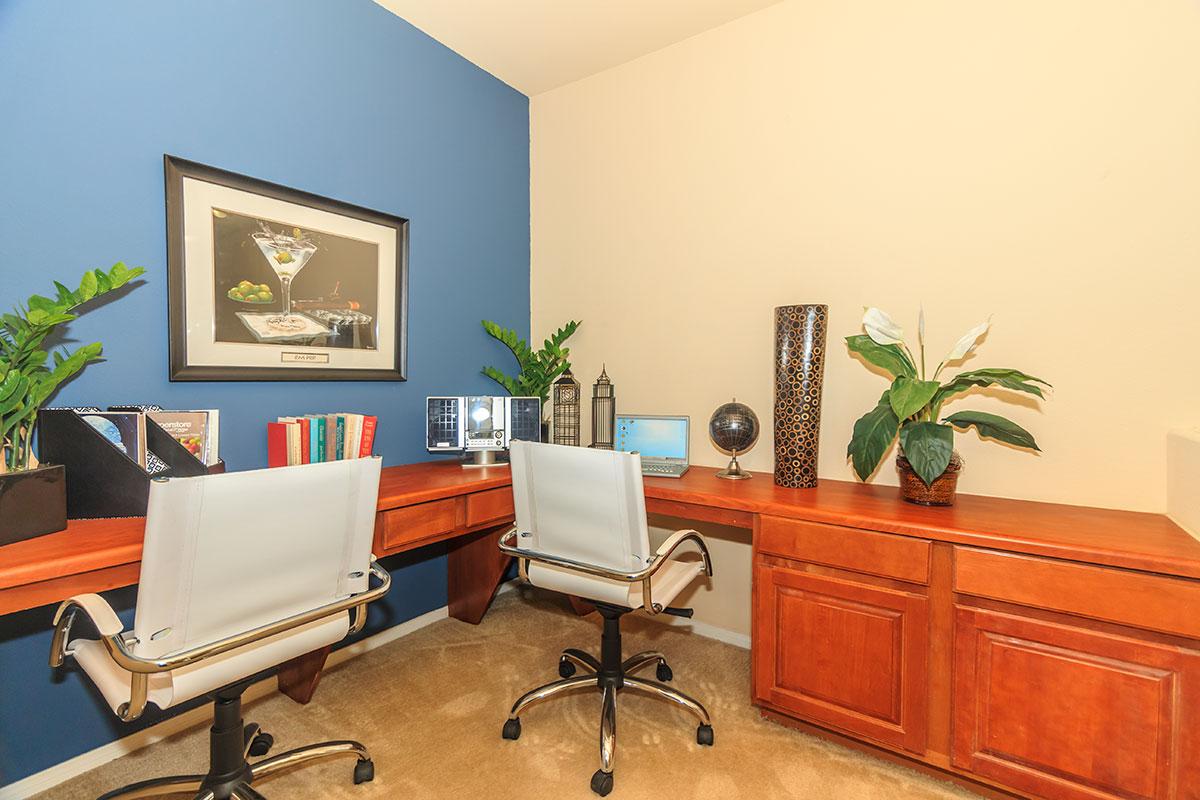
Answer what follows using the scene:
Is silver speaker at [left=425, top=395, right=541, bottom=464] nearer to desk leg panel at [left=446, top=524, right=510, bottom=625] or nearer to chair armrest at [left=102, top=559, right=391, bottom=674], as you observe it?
desk leg panel at [left=446, top=524, right=510, bottom=625]

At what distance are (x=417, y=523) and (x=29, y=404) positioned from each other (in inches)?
43.9

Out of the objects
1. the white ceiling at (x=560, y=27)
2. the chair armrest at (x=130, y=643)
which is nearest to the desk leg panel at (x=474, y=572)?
the chair armrest at (x=130, y=643)

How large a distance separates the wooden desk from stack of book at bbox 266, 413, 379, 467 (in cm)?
22

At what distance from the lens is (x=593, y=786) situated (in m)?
1.70

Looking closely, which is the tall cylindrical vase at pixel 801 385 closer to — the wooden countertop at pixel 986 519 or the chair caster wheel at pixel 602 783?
the wooden countertop at pixel 986 519

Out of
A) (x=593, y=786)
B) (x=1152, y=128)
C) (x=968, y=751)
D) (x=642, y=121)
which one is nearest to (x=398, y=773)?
(x=593, y=786)

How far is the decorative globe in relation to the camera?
2484 mm

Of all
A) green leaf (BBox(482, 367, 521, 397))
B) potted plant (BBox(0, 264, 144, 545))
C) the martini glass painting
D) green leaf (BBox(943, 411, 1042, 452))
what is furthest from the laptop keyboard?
potted plant (BBox(0, 264, 144, 545))

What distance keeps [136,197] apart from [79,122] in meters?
0.24

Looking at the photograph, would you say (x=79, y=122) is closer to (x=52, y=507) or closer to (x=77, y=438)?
(x=77, y=438)

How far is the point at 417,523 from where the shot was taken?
6.77 ft

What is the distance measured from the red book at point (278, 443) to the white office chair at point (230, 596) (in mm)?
771

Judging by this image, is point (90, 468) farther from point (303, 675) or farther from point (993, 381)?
point (993, 381)

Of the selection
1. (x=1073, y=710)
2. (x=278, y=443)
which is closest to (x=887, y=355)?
(x=1073, y=710)
